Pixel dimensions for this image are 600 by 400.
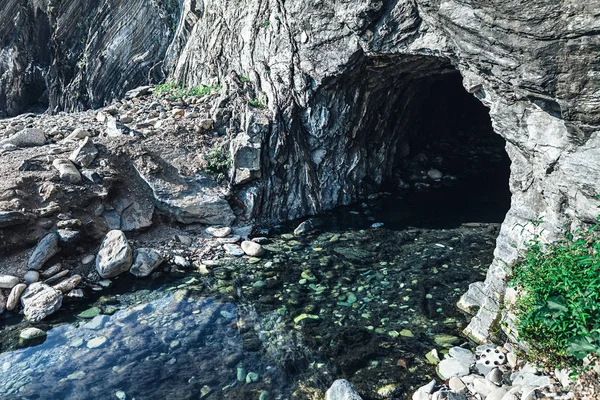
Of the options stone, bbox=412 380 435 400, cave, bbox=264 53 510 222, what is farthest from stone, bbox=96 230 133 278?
stone, bbox=412 380 435 400

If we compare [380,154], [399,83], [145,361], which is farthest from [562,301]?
[380,154]

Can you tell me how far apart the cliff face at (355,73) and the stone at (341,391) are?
2.51 m

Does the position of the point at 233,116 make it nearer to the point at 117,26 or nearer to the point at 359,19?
the point at 359,19

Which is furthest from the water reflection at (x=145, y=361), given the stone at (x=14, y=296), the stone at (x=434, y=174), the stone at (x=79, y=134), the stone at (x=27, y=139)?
the stone at (x=434, y=174)

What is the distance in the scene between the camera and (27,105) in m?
27.7

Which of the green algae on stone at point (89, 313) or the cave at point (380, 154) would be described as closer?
the green algae on stone at point (89, 313)

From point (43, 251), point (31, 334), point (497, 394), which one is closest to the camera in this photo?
point (497, 394)

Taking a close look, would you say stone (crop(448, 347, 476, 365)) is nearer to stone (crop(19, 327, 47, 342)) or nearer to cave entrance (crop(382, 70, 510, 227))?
cave entrance (crop(382, 70, 510, 227))

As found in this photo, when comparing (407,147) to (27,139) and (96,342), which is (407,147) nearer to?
(27,139)

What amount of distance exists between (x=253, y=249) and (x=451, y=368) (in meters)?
5.31

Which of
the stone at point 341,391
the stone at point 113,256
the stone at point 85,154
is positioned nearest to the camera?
the stone at point 341,391

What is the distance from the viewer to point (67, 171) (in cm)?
1056

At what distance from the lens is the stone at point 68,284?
8.84 m

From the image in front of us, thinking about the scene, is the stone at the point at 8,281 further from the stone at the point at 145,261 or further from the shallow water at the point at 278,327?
the stone at the point at 145,261
